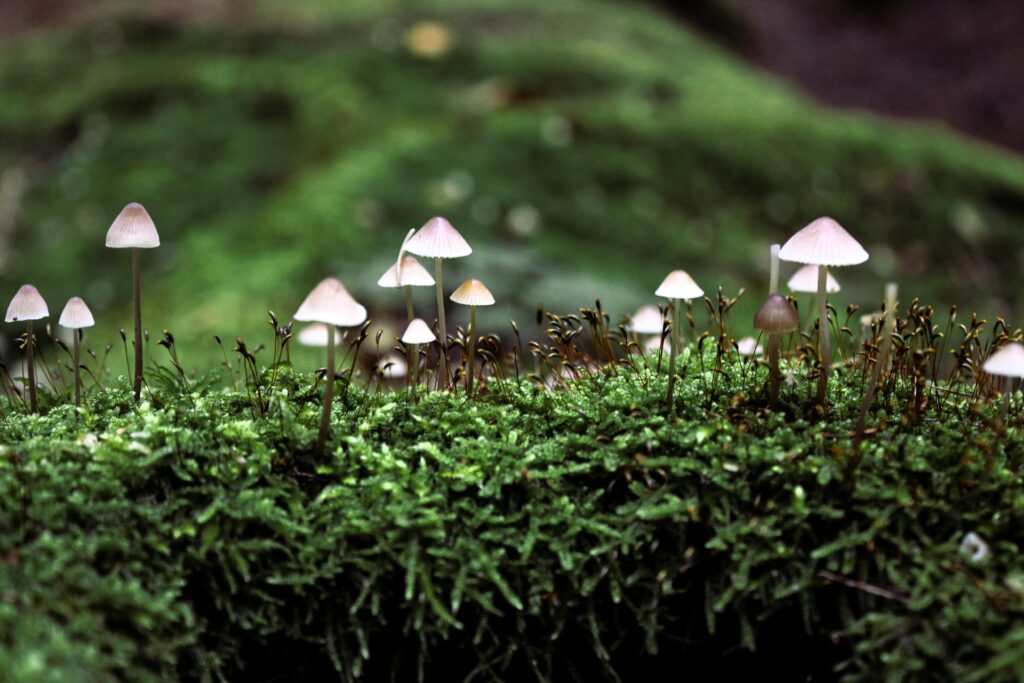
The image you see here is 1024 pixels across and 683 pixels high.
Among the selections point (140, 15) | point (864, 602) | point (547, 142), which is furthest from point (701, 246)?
point (140, 15)

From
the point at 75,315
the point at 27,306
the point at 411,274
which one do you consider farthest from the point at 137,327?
the point at 411,274

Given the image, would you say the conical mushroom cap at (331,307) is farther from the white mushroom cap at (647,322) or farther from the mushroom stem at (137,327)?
the white mushroom cap at (647,322)

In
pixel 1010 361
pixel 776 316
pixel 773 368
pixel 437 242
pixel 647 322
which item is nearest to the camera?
pixel 1010 361

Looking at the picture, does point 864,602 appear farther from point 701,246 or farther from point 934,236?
point 934,236

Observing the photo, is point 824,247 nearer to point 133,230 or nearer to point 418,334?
point 418,334

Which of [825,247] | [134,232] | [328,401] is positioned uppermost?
[134,232]

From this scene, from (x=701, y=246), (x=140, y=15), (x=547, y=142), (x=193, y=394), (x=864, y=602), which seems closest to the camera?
(x=864, y=602)
